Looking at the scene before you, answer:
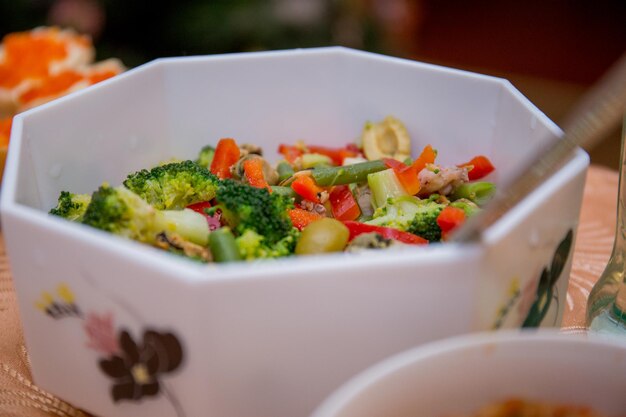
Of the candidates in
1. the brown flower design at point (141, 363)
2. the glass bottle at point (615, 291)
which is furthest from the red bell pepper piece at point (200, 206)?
the glass bottle at point (615, 291)

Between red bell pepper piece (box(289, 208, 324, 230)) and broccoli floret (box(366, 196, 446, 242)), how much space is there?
0.39 feet

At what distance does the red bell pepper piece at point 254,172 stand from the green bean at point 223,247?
0.33m

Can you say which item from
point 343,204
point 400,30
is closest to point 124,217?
point 343,204

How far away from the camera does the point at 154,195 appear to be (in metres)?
1.48

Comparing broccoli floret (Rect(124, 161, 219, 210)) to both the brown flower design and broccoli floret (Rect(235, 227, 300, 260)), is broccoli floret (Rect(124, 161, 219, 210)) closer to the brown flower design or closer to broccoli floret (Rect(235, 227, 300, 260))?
broccoli floret (Rect(235, 227, 300, 260))

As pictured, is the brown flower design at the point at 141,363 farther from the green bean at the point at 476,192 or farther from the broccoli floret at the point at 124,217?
the green bean at the point at 476,192

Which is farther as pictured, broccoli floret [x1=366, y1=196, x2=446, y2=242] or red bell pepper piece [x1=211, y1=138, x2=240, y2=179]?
red bell pepper piece [x1=211, y1=138, x2=240, y2=179]

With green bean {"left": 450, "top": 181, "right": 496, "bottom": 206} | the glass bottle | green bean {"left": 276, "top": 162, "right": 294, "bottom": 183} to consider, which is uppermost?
green bean {"left": 276, "top": 162, "right": 294, "bottom": 183}

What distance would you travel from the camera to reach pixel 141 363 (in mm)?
1068

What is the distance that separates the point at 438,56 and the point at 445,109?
3940 millimetres

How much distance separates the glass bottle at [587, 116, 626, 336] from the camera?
150 centimetres

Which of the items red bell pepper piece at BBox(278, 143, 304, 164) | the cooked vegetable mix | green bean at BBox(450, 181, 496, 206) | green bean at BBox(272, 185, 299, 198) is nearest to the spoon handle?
the cooked vegetable mix

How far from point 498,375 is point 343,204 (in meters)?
0.68

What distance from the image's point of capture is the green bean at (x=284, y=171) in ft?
5.54
